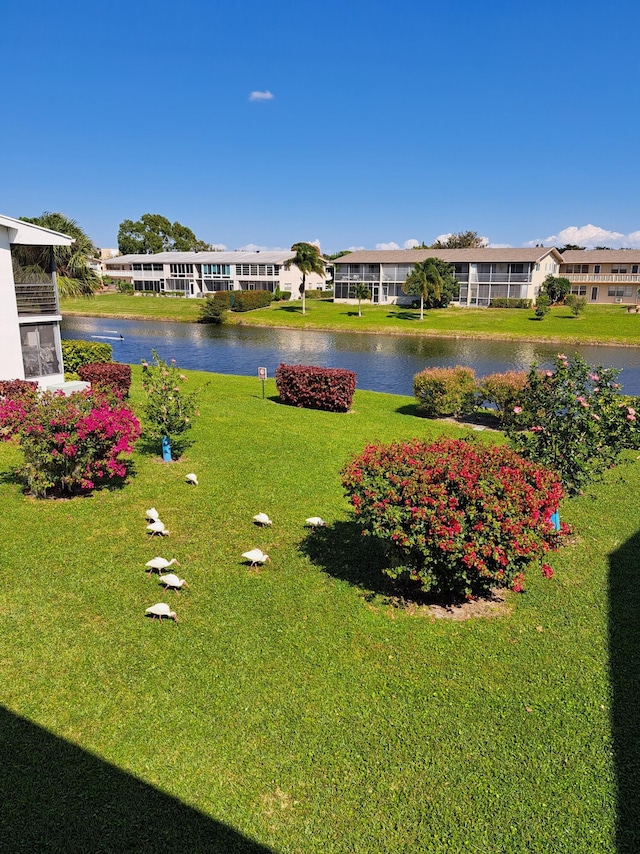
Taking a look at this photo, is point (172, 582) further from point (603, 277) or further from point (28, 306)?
point (603, 277)

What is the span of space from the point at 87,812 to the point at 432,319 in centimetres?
5898

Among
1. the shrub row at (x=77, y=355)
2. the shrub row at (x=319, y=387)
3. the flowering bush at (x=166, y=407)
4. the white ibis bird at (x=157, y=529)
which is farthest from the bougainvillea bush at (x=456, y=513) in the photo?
the shrub row at (x=77, y=355)

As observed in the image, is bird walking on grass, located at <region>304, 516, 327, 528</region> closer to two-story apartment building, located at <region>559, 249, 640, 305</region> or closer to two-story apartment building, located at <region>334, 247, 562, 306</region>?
two-story apartment building, located at <region>334, 247, 562, 306</region>

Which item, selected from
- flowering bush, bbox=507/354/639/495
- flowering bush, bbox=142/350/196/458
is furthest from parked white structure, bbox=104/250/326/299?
flowering bush, bbox=507/354/639/495

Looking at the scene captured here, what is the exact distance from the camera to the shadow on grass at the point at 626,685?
4.40m

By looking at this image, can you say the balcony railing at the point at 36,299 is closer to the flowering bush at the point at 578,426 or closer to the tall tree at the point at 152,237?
the flowering bush at the point at 578,426

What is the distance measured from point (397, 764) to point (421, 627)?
2071 mm

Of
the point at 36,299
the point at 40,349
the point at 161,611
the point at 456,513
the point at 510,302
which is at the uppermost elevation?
the point at 36,299

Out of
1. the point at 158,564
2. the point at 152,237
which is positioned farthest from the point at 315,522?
the point at 152,237

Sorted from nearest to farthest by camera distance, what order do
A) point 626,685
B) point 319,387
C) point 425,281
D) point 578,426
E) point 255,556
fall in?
point 626,685, point 255,556, point 578,426, point 319,387, point 425,281

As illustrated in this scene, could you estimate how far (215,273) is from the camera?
85125 mm

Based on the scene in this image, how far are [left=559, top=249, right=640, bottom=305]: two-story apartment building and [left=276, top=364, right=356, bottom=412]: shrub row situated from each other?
62260 mm

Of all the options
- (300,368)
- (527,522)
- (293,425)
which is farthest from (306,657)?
(300,368)

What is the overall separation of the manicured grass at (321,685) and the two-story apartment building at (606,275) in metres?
70.4
